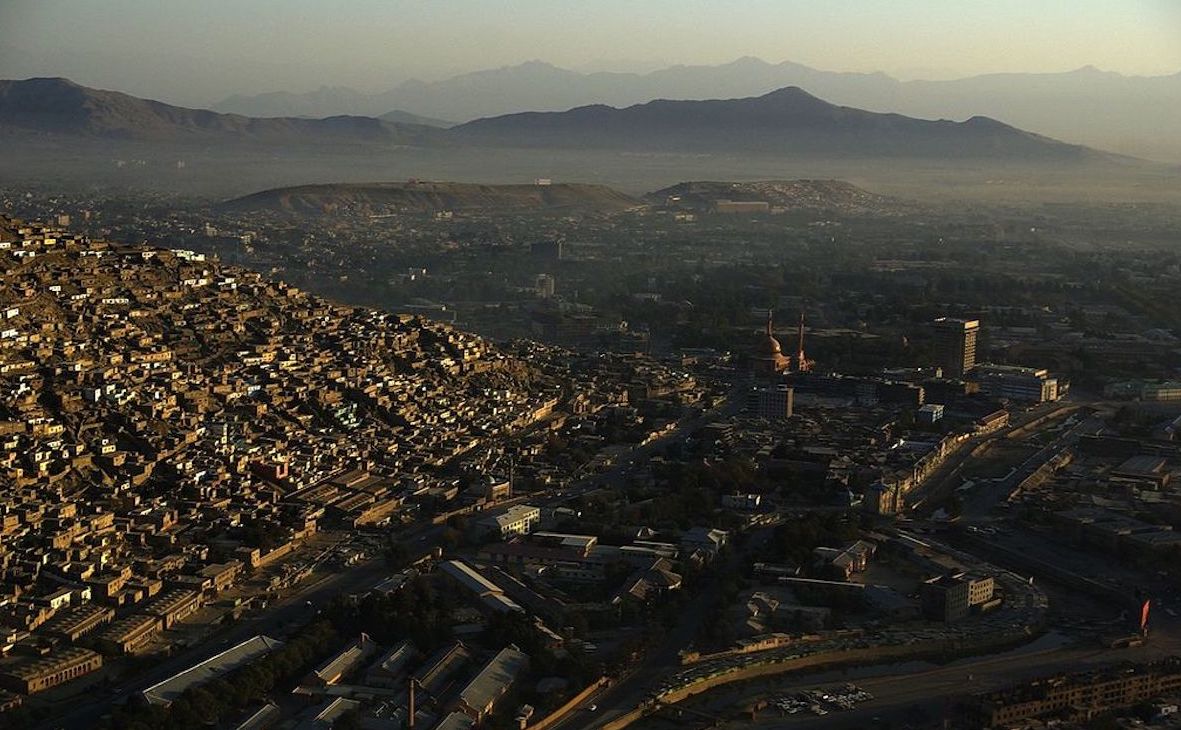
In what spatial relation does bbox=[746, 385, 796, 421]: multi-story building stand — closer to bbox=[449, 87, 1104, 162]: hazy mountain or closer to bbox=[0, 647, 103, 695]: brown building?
bbox=[0, 647, 103, 695]: brown building

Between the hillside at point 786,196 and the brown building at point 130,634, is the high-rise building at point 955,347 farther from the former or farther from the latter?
the hillside at point 786,196

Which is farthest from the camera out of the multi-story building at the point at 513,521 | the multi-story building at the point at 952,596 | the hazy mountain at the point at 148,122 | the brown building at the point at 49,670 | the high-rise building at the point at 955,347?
the hazy mountain at the point at 148,122

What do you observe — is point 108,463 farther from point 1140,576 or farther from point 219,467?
point 1140,576

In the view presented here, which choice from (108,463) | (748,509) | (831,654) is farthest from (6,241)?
(831,654)

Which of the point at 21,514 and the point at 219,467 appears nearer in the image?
the point at 21,514

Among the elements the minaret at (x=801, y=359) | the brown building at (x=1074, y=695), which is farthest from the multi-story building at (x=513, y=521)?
the minaret at (x=801, y=359)

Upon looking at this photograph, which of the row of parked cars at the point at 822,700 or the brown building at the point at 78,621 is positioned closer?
the row of parked cars at the point at 822,700

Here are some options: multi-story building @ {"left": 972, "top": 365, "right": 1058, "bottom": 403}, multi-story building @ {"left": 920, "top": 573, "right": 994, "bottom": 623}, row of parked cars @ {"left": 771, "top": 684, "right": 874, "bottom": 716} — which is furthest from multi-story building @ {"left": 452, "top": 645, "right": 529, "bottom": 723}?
multi-story building @ {"left": 972, "top": 365, "right": 1058, "bottom": 403}
